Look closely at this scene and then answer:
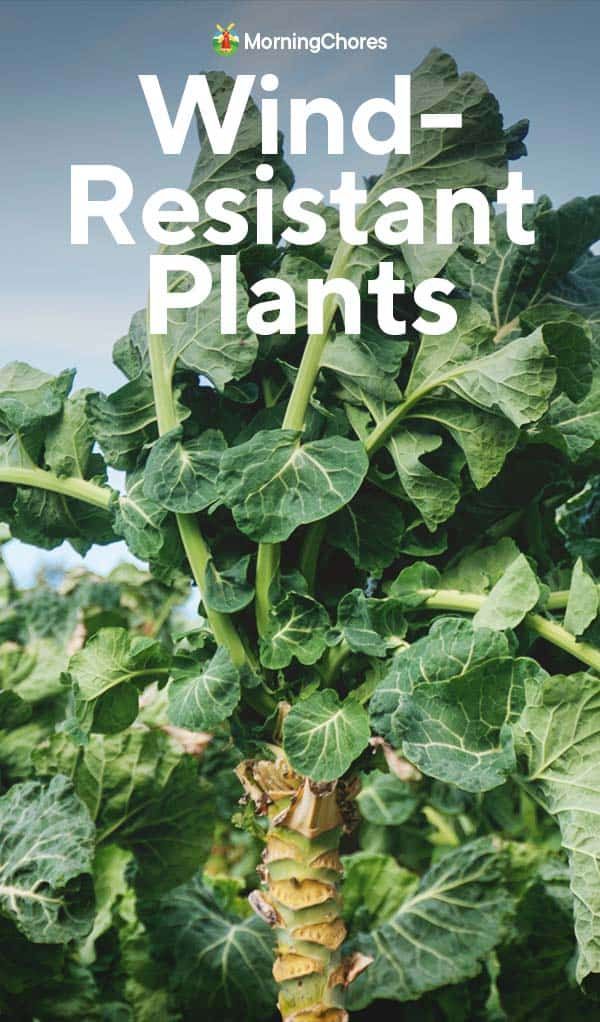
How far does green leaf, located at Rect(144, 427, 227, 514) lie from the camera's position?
1.65 m

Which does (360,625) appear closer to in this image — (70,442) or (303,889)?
(303,889)

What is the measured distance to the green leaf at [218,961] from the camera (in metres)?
2.23

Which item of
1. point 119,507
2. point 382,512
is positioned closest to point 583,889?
point 382,512

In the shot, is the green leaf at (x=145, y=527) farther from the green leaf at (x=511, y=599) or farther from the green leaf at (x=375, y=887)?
the green leaf at (x=375, y=887)

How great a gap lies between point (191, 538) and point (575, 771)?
26.2 inches

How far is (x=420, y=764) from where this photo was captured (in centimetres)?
150

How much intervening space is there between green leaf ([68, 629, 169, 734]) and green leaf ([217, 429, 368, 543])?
13.5 inches

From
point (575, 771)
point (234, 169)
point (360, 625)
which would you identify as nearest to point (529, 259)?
point (234, 169)

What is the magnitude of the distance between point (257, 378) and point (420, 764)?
0.68 m

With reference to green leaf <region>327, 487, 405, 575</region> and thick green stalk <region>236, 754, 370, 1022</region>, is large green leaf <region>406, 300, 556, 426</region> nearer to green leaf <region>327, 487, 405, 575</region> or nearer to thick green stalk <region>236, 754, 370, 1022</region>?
green leaf <region>327, 487, 405, 575</region>

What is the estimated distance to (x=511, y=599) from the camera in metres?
1.55

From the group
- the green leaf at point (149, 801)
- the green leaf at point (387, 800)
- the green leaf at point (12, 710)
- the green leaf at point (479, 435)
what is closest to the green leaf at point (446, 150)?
the green leaf at point (479, 435)

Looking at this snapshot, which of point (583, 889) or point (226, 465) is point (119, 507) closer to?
point (226, 465)

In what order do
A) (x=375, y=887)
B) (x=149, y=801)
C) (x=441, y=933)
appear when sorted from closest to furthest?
(x=441, y=933) < (x=149, y=801) < (x=375, y=887)
